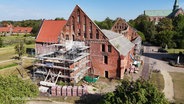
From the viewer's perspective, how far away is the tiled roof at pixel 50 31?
4744 centimetres

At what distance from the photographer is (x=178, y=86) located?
3105cm

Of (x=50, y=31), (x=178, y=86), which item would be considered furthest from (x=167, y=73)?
(x=50, y=31)

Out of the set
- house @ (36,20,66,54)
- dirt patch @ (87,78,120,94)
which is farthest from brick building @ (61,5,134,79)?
house @ (36,20,66,54)

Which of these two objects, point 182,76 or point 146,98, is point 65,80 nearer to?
point 146,98

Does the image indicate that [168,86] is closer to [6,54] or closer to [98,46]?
[98,46]

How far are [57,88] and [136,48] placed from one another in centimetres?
2860

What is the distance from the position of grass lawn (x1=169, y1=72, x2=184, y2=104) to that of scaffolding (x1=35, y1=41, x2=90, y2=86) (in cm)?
1630

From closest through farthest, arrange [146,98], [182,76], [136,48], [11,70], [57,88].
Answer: [146,98] → [57,88] → [182,76] → [11,70] → [136,48]

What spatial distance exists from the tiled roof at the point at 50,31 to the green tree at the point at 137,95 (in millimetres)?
31796

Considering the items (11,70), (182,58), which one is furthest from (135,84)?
(182,58)

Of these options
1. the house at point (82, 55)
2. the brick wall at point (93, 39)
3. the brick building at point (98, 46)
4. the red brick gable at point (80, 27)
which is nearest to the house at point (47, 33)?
the house at point (82, 55)

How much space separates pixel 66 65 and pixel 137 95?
18279 millimetres

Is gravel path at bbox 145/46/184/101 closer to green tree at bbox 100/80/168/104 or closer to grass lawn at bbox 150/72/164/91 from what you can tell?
grass lawn at bbox 150/72/164/91

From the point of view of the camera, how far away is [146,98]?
16.4 m
